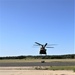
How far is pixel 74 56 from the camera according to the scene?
154 m

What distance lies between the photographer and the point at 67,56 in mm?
157250

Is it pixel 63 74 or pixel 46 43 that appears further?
pixel 46 43

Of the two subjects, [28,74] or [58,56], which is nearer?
[28,74]

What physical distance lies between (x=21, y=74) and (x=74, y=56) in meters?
111

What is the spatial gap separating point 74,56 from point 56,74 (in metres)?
111

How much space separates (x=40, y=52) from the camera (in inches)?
4151

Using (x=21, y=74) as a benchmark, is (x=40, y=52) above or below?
above

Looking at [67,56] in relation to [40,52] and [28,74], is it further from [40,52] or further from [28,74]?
[28,74]

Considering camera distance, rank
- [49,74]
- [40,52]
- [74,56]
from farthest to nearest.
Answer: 1. [74,56]
2. [40,52]
3. [49,74]

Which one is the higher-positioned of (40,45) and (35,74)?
(40,45)

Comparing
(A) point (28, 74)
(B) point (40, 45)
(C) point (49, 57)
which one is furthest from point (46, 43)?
(A) point (28, 74)

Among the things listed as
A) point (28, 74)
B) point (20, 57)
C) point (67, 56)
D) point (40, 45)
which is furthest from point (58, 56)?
point (28, 74)

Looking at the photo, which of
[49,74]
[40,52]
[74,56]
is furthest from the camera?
[74,56]

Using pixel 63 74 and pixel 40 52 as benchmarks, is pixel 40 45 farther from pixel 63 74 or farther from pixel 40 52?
pixel 63 74
